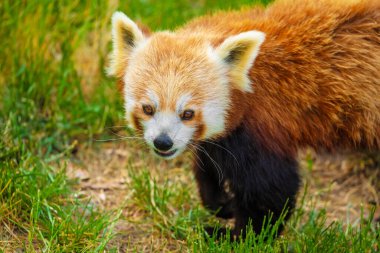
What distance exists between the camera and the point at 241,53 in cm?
397

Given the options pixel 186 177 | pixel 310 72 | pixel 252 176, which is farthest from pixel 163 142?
pixel 186 177

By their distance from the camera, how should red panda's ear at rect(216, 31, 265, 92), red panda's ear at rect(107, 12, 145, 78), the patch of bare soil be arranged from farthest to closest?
the patch of bare soil < red panda's ear at rect(107, 12, 145, 78) < red panda's ear at rect(216, 31, 265, 92)

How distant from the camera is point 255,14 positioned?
441 cm

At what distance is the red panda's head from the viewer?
3.91 m

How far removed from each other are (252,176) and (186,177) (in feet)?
4.42

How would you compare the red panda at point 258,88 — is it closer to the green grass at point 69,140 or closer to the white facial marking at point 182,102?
the white facial marking at point 182,102

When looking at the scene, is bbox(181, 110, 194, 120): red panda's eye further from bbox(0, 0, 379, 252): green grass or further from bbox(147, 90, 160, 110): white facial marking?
bbox(0, 0, 379, 252): green grass

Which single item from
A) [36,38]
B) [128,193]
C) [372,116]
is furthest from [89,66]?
[372,116]

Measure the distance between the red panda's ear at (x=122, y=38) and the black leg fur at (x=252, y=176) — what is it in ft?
2.60

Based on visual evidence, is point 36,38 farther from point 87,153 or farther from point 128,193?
point 128,193

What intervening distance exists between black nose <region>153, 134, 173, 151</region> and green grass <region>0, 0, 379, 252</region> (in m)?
0.65

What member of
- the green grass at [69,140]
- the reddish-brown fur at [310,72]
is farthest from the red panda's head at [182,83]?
the green grass at [69,140]

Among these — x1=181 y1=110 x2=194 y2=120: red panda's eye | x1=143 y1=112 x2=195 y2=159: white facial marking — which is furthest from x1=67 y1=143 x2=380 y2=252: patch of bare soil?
x1=181 y1=110 x2=194 y2=120: red panda's eye

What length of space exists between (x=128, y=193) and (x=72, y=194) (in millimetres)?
536
